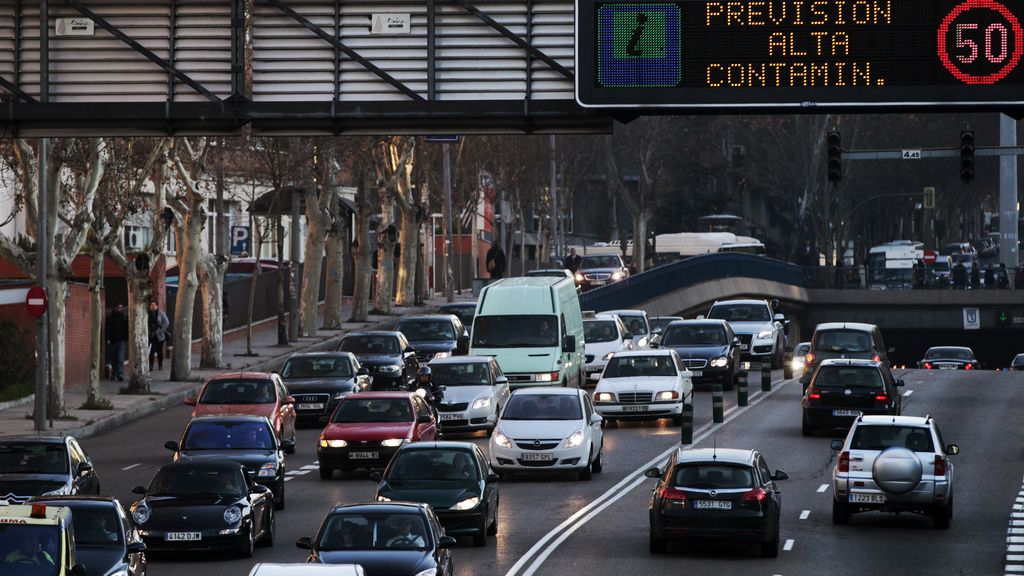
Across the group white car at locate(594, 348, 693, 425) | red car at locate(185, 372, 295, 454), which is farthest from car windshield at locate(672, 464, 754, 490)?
white car at locate(594, 348, 693, 425)

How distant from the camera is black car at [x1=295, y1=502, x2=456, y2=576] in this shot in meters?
18.4

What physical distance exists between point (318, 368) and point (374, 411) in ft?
28.5

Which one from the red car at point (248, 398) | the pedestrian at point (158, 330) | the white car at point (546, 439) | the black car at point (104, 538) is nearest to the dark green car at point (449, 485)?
the black car at point (104, 538)

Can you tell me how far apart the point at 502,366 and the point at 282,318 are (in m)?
19.3

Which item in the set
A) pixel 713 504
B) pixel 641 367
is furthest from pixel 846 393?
pixel 713 504

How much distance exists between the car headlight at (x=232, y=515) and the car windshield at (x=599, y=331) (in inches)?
1093

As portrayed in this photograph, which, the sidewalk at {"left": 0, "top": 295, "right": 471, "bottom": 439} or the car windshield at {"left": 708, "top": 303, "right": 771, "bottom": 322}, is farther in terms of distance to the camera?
the car windshield at {"left": 708, "top": 303, "right": 771, "bottom": 322}

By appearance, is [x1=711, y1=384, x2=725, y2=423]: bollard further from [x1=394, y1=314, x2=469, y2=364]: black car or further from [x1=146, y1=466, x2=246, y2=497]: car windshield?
[x1=146, y1=466, x2=246, y2=497]: car windshield

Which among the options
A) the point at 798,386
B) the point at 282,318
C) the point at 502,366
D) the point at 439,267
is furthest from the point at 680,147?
the point at 502,366

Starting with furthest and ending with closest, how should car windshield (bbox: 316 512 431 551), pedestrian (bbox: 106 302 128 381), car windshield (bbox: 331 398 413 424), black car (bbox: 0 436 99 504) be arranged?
pedestrian (bbox: 106 302 128 381), car windshield (bbox: 331 398 413 424), black car (bbox: 0 436 99 504), car windshield (bbox: 316 512 431 551)

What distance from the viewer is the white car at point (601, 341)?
48.8 m

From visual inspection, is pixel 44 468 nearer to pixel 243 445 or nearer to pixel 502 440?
pixel 243 445

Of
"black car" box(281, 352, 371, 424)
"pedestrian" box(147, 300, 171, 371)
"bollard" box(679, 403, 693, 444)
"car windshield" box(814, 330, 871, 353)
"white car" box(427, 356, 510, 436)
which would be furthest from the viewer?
"pedestrian" box(147, 300, 171, 371)

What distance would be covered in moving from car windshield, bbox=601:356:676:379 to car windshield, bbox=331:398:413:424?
8.68 metres
